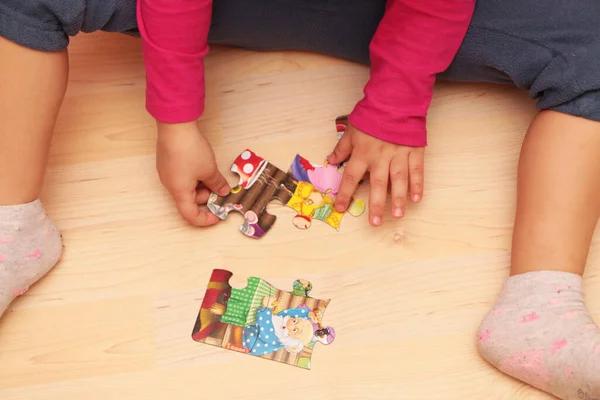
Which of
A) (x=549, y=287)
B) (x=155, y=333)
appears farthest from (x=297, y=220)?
Answer: (x=549, y=287)

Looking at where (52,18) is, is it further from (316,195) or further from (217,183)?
(316,195)

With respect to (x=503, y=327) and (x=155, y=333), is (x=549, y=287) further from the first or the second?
(x=155, y=333)

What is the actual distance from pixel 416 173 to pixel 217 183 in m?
0.30

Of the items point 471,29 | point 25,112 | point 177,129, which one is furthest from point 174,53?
point 471,29

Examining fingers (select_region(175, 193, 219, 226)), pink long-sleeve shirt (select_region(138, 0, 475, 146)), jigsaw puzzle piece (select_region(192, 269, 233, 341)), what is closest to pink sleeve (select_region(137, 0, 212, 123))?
pink long-sleeve shirt (select_region(138, 0, 475, 146))

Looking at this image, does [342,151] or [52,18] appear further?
[342,151]

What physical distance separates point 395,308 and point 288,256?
0.18m

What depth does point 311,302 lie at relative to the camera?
100 cm

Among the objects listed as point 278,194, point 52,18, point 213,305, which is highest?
point 52,18

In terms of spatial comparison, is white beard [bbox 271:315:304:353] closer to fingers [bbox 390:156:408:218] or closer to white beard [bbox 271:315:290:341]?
white beard [bbox 271:315:290:341]

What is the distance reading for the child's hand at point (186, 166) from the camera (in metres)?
1.00

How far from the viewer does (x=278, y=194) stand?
1.06 m

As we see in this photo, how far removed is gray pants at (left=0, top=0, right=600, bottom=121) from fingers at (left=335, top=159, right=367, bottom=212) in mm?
213

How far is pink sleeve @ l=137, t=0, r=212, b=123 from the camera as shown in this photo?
3.05 ft
